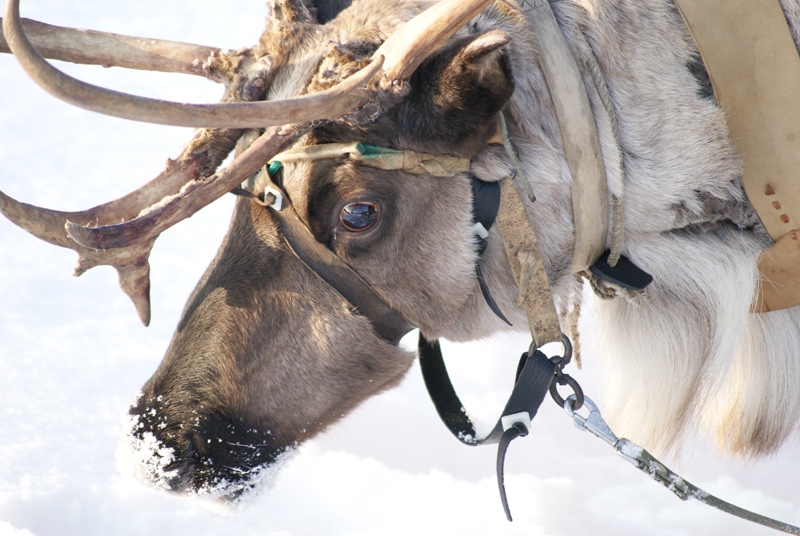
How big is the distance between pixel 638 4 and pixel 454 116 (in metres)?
0.58

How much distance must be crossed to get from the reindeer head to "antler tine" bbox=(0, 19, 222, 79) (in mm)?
131

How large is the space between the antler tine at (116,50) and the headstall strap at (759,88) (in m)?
1.21

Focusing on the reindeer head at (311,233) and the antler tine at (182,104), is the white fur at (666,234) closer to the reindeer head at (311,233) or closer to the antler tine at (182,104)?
the reindeer head at (311,233)

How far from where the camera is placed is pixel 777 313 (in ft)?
6.95

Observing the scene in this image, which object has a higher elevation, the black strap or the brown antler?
the brown antler

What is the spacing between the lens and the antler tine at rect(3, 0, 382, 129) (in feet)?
4.21

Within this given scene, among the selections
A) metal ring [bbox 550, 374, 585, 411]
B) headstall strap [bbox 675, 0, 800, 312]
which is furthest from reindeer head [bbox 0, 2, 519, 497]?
headstall strap [bbox 675, 0, 800, 312]

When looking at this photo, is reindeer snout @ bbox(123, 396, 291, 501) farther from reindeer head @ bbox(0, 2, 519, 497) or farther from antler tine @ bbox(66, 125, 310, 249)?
antler tine @ bbox(66, 125, 310, 249)

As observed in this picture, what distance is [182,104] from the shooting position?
142 cm

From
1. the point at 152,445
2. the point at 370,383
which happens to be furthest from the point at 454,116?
the point at 152,445

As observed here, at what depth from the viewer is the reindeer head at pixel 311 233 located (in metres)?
1.64

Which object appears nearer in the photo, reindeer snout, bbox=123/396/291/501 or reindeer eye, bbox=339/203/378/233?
reindeer eye, bbox=339/203/378/233

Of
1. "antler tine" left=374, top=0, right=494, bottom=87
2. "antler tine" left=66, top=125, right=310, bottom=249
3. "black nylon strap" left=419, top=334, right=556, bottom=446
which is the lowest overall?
"black nylon strap" left=419, top=334, right=556, bottom=446

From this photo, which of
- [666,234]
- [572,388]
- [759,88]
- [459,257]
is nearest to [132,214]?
[459,257]
